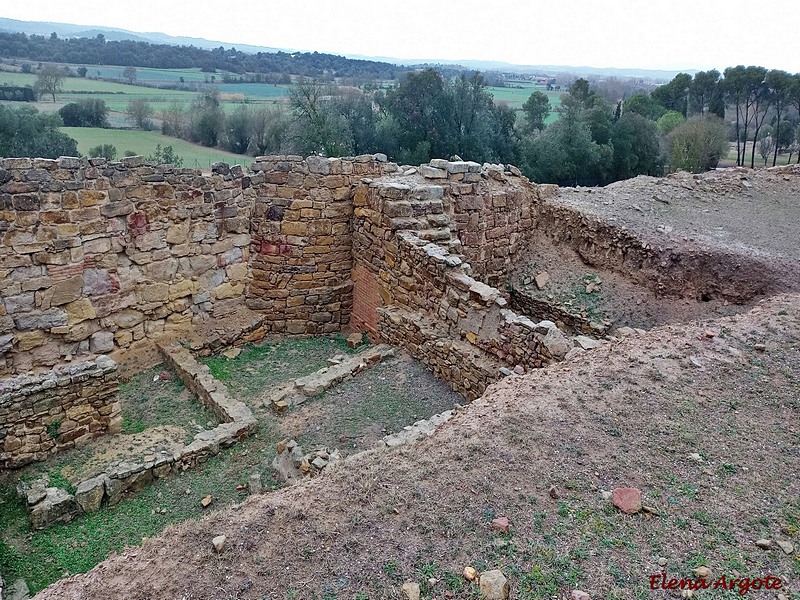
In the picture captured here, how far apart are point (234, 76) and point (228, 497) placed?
91291 mm

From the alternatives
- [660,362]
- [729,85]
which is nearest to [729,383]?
[660,362]

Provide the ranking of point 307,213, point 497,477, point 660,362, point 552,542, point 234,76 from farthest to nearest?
point 234,76 → point 307,213 → point 660,362 → point 497,477 → point 552,542

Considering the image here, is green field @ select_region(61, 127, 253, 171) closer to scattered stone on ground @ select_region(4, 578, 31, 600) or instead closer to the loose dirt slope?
scattered stone on ground @ select_region(4, 578, 31, 600)

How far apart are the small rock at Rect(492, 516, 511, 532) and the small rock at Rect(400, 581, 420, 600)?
2.40 ft

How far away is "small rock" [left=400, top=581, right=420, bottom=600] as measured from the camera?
3779 mm

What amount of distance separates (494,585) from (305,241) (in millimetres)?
8264

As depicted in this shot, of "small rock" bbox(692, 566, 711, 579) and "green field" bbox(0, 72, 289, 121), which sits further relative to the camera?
"green field" bbox(0, 72, 289, 121)

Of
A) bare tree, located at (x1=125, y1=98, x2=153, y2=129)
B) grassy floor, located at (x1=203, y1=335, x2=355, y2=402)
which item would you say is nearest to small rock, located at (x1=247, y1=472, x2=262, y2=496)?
grassy floor, located at (x1=203, y1=335, x2=355, y2=402)

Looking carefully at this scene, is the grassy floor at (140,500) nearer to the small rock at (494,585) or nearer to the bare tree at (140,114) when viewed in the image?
the small rock at (494,585)

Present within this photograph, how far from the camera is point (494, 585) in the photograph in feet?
12.4

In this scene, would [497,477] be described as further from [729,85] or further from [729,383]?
[729,85]

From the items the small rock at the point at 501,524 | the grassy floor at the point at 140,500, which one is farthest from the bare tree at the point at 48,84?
the small rock at the point at 501,524

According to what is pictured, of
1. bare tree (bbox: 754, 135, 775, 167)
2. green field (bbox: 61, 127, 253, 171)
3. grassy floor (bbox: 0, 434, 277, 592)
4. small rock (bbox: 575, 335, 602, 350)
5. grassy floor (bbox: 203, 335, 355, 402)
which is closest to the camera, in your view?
grassy floor (bbox: 0, 434, 277, 592)

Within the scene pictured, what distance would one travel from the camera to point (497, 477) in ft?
15.6
